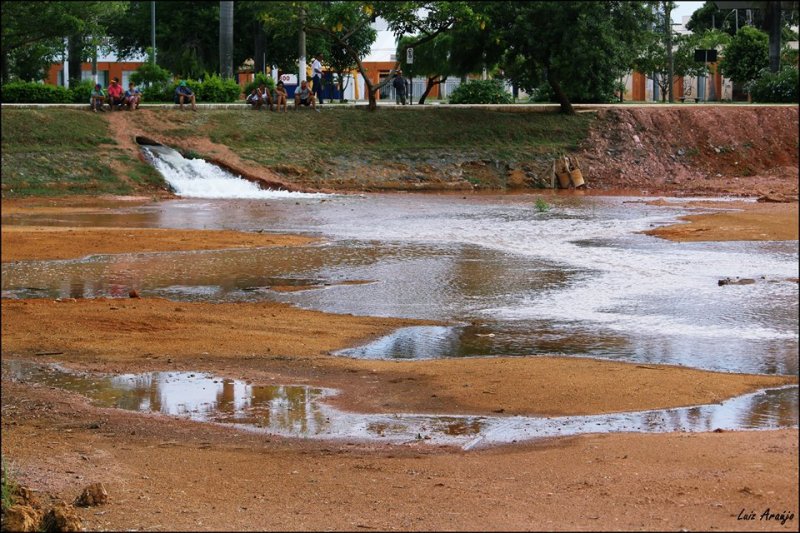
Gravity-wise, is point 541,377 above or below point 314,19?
below

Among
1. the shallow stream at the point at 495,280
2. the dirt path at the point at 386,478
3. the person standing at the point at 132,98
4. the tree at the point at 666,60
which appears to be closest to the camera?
the dirt path at the point at 386,478

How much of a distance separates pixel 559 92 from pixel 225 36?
1296 cm

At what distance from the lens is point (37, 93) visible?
126ft

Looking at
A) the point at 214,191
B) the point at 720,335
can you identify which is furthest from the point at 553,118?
the point at 720,335

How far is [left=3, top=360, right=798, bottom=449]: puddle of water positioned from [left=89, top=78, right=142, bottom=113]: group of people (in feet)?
84.1

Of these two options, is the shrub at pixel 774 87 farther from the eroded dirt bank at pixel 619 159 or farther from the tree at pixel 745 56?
the eroded dirt bank at pixel 619 159

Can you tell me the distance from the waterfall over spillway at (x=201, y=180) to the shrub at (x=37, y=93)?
5093 millimetres

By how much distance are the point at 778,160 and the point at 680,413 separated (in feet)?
110

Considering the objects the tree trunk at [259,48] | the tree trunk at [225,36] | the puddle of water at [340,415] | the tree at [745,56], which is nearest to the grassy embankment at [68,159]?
the tree trunk at [225,36]

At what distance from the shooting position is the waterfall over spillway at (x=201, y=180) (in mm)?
33875

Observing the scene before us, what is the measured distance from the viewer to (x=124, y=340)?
1401 centimetres

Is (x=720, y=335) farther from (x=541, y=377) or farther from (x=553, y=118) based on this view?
(x=553, y=118)

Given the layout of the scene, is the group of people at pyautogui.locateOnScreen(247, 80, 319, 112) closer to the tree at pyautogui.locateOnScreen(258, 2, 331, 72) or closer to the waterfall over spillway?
the tree at pyautogui.locateOnScreen(258, 2, 331, 72)

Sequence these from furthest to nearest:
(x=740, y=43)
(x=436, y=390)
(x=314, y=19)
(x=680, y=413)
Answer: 1. (x=740, y=43)
2. (x=314, y=19)
3. (x=436, y=390)
4. (x=680, y=413)
